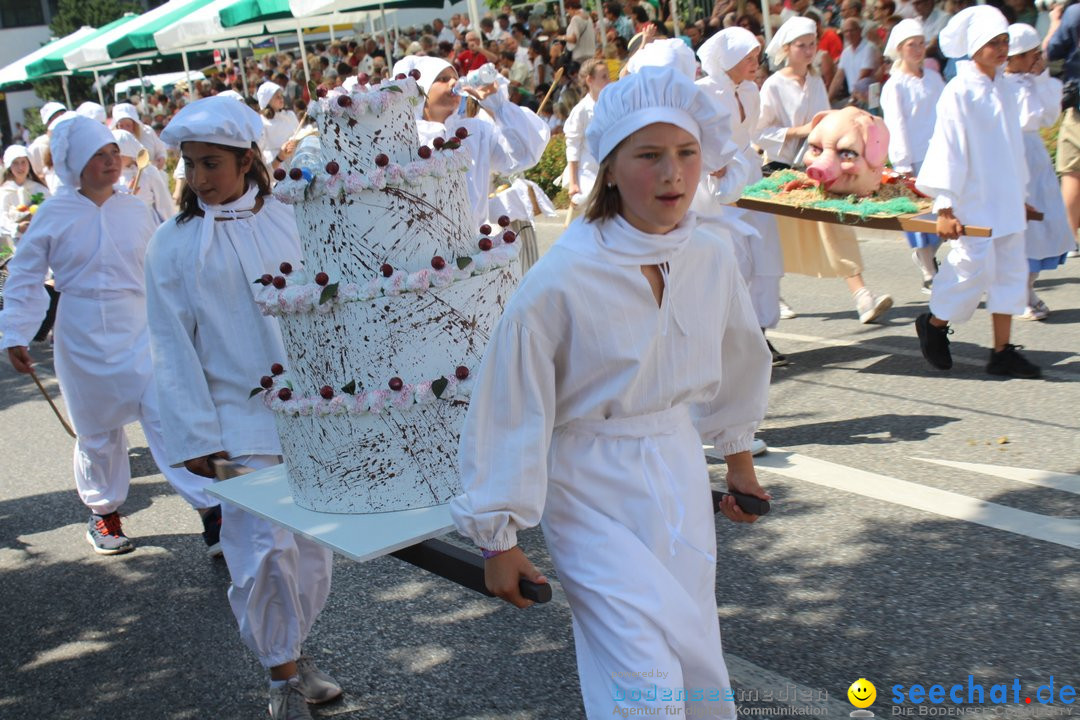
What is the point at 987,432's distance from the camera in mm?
6562

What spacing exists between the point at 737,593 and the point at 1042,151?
5397 mm

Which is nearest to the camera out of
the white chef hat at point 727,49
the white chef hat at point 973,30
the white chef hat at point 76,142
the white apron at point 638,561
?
the white apron at point 638,561

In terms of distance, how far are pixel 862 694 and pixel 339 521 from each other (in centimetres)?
176

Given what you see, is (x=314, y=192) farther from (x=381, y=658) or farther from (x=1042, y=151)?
(x=1042, y=151)

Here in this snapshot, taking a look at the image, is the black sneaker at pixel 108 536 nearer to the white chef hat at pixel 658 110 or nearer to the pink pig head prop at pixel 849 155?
the white chef hat at pixel 658 110

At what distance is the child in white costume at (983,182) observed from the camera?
23.9 feet

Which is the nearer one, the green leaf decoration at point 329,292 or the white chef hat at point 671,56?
the green leaf decoration at point 329,292

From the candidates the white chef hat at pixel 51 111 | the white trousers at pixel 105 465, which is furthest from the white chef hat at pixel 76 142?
the white chef hat at pixel 51 111

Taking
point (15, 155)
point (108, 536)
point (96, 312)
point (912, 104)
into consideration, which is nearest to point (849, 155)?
point (912, 104)

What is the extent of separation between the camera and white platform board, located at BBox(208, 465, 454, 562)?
317 centimetres

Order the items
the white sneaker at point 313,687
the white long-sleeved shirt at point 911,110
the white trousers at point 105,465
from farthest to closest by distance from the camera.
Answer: the white long-sleeved shirt at point 911,110, the white trousers at point 105,465, the white sneaker at point 313,687

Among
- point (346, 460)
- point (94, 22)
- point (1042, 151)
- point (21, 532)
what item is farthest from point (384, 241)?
point (94, 22)

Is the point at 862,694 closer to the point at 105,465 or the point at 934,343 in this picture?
the point at 934,343

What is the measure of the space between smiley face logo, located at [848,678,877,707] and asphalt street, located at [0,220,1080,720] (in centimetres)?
6
